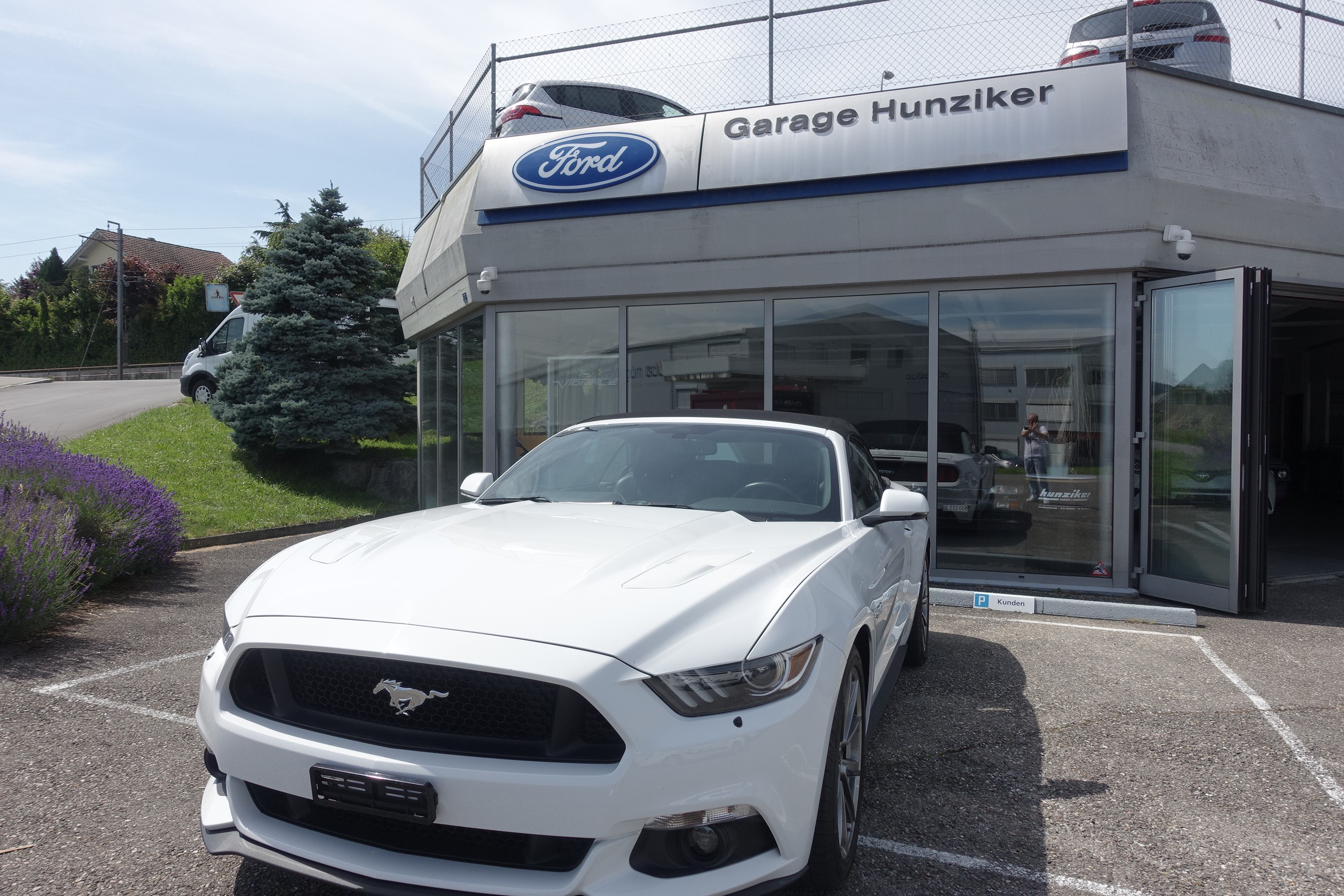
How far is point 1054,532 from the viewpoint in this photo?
8.61 metres

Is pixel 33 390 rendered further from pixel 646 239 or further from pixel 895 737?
pixel 895 737

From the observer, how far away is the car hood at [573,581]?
90.0 inches

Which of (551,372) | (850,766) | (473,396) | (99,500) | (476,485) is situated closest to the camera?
(850,766)

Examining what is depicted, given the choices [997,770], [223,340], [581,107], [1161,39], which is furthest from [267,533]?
[1161,39]

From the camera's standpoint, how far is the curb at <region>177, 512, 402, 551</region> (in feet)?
36.0

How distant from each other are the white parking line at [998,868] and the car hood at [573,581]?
1036 mm

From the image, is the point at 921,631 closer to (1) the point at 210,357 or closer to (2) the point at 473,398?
(2) the point at 473,398

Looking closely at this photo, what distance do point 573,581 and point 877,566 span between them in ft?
4.95

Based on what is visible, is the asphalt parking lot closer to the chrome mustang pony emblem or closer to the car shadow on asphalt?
the car shadow on asphalt

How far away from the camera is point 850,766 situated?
2865 millimetres

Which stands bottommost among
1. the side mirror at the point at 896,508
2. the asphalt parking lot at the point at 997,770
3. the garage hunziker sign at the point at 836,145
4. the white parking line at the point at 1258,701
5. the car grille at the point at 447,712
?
the white parking line at the point at 1258,701

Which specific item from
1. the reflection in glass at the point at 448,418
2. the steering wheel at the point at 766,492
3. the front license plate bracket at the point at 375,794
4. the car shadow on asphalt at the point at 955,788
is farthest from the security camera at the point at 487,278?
the front license plate bracket at the point at 375,794

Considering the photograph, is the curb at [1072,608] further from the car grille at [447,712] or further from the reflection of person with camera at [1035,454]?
Answer: the car grille at [447,712]

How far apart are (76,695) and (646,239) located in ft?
21.8
